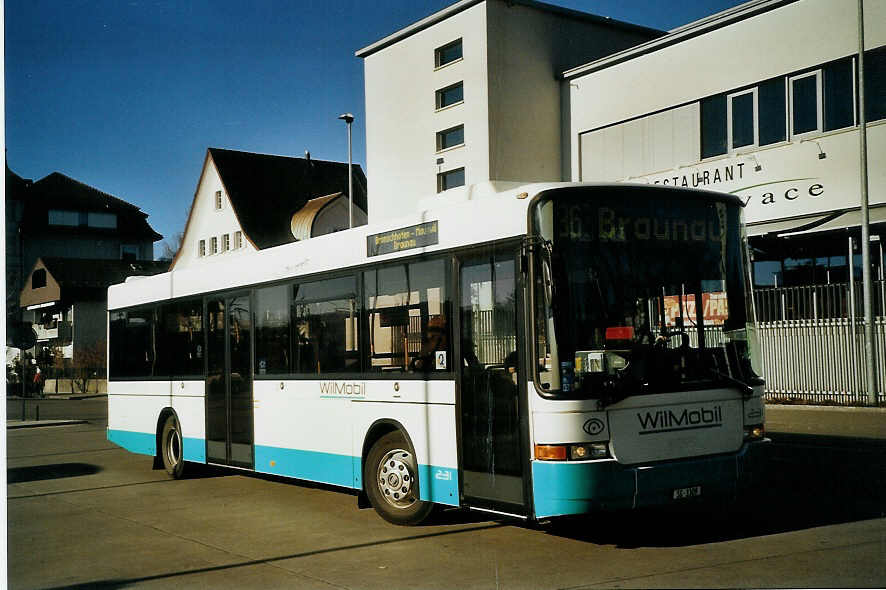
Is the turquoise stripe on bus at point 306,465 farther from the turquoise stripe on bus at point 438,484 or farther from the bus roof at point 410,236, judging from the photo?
the bus roof at point 410,236

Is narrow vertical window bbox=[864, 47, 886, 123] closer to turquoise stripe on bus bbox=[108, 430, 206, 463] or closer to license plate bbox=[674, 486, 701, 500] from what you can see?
license plate bbox=[674, 486, 701, 500]

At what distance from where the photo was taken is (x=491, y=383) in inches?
318

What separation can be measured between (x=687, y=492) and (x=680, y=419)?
59 cm

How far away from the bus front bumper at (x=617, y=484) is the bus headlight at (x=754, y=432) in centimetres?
40

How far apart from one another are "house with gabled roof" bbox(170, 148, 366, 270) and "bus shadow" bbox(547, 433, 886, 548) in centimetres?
1138

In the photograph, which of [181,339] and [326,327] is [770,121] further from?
[326,327]

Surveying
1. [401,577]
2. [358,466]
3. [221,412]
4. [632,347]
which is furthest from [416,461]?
[221,412]

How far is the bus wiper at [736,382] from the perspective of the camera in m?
8.07

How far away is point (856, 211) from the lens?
70.3 ft

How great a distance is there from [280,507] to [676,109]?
61.7 feet

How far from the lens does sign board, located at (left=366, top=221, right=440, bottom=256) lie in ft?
29.6

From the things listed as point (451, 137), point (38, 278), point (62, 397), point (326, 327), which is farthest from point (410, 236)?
point (38, 278)

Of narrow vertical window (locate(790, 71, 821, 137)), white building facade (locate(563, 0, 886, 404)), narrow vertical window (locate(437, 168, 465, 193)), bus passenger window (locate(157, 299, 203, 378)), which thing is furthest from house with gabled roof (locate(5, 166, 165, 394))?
narrow vertical window (locate(790, 71, 821, 137))

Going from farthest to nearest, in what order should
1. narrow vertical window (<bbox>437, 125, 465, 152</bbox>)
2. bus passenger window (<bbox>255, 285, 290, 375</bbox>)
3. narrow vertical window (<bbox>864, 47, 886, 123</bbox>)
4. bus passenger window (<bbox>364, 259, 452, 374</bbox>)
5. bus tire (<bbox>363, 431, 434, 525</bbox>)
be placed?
narrow vertical window (<bbox>437, 125, 465, 152</bbox>), narrow vertical window (<bbox>864, 47, 886, 123</bbox>), bus passenger window (<bbox>255, 285, 290, 375</bbox>), bus tire (<bbox>363, 431, 434, 525</bbox>), bus passenger window (<bbox>364, 259, 452, 374</bbox>)
